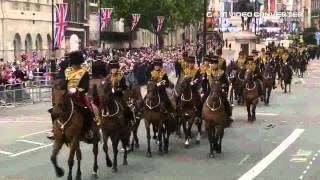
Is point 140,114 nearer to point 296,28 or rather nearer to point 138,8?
point 138,8

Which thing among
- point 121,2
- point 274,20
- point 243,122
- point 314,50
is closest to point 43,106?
point 243,122

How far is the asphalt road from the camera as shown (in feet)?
50.9

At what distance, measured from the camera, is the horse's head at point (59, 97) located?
13.6 metres

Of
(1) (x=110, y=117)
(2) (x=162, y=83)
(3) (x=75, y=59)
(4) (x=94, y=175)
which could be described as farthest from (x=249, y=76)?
(3) (x=75, y=59)

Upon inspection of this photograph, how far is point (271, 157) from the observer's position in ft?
59.1

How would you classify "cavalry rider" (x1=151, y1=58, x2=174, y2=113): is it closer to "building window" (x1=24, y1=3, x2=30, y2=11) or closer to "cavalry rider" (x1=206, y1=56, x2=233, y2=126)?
"cavalry rider" (x1=206, y1=56, x2=233, y2=126)

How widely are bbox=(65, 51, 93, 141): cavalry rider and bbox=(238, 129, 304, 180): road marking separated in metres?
3.40

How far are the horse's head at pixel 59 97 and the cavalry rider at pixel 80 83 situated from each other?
539 mm

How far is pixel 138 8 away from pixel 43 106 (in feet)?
147

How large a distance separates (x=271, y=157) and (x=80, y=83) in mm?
5814

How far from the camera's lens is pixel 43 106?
113 ft

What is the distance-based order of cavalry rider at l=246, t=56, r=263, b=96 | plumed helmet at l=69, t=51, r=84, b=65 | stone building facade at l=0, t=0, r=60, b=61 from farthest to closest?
stone building facade at l=0, t=0, r=60, b=61 < cavalry rider at l=246, t=56, r=263, b=96 < plumed helmet at l=69, t=51, r=84, b=65

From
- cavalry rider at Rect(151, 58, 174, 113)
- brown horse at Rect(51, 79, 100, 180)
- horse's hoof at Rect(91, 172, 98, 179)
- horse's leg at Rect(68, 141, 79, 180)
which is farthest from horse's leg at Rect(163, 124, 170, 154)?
horse's leg at Rect(68, 141, 79, 180)

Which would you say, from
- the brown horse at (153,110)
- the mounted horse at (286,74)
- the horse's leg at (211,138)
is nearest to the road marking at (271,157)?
the horse's leg at (211,138)
